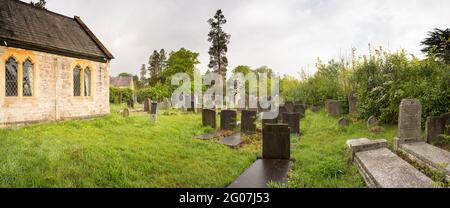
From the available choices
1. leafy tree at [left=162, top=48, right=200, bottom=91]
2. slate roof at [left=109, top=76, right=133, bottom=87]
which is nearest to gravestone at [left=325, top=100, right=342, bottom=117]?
leafy tree at [left=162, top=48, right=200, bottom=91]

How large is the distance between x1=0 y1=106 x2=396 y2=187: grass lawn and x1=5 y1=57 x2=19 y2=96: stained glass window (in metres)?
2.43

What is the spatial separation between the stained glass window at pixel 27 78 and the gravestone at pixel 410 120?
47.7 feet

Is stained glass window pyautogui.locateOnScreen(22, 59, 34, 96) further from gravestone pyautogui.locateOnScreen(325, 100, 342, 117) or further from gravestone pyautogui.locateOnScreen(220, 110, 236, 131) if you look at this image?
gravestone pyautogui.locateOnScreen(325, 100, 342, 117)

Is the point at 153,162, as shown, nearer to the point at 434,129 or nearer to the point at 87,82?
the point at 434,129

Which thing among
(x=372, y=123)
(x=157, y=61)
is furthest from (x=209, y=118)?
(x=157, y=61)

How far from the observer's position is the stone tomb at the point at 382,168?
14.0ft

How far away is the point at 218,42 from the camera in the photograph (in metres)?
27.4

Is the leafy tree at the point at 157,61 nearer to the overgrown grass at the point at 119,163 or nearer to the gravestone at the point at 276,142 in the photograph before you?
the overgrown grass at the point at 119,163

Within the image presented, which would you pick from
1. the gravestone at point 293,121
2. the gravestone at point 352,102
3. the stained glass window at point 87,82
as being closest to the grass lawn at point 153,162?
the gravestone at point 293,121

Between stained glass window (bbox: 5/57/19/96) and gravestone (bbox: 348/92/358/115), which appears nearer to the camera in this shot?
stained glass window (bbox: 5/57/19/96)

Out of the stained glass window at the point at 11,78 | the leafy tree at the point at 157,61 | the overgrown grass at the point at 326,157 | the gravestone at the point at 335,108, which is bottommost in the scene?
the overgrown grass at the point at 326,157

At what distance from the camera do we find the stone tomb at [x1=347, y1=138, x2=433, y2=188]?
4266mm

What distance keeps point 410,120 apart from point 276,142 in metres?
3.44
